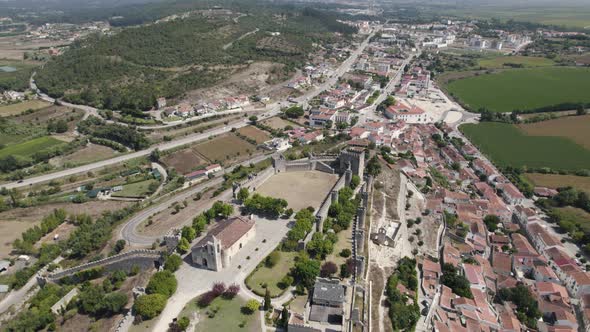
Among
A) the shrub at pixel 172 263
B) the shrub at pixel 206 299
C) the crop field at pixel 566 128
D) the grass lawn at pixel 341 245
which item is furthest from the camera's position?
the crop field at pixel 566 128

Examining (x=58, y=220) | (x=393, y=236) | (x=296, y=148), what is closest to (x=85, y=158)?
(x=58, y=220)

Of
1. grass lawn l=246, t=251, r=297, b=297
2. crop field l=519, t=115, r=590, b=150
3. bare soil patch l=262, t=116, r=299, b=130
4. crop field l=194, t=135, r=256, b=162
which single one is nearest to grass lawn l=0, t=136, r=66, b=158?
crop field l=194, t=135, r=256, b=162

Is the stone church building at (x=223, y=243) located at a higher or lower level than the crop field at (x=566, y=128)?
higher

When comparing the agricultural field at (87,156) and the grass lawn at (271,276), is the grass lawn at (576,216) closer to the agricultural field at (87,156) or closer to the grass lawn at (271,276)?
the grass lawn at (271,276)


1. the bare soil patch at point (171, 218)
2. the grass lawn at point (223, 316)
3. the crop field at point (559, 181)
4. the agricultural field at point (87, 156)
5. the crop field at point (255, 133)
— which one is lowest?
the crop field at point (559, 181)

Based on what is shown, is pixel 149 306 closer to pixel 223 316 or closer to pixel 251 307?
pixel 223 316

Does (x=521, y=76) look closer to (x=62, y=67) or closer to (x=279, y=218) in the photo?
(x=279, y=218)

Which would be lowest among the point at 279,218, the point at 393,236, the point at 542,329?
the point at 542,329

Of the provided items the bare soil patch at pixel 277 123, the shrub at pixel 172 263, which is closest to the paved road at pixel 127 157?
the bare soil patch at pixel 277 123
